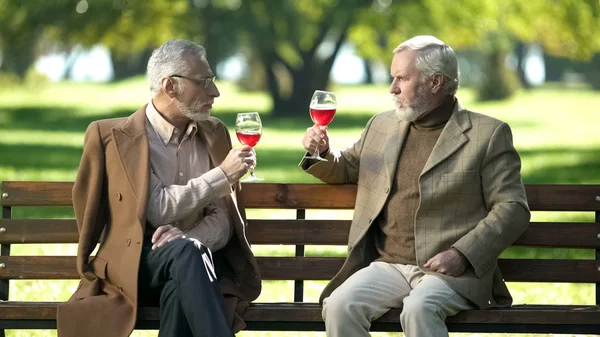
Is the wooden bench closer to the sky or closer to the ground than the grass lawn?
closer to the sky

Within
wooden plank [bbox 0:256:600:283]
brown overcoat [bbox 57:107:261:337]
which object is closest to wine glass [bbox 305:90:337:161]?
brown overcoat [bbox 57:107:261:337]

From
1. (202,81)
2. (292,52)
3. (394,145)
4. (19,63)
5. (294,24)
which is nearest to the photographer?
(202,81)

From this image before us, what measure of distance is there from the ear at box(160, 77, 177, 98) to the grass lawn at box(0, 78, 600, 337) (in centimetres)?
221

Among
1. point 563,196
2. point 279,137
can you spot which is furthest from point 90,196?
point 279,137

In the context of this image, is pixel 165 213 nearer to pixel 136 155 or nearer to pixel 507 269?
pixel 136 155

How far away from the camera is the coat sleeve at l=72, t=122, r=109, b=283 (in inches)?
205

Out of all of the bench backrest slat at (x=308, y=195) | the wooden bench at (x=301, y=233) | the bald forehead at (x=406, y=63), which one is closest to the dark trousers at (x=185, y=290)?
the wooden bench at (x=301, y=233)

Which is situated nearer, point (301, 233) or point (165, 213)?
point (165, 213)

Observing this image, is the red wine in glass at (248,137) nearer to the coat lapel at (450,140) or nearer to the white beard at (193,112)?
the white beard at (193,112)

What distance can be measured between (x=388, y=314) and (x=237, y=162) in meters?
0.99

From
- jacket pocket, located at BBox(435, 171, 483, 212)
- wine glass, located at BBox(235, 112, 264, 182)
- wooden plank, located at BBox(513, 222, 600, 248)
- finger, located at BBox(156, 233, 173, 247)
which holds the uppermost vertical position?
wine glass, located at BBox(235, 112, 264, 182)

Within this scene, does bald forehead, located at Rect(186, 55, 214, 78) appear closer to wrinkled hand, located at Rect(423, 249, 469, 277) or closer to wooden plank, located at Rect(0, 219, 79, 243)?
wooden plank, located at Rect(0, 219, 79, 243)

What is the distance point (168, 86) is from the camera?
5.34 m

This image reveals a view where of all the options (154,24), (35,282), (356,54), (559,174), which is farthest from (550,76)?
(35,282)
